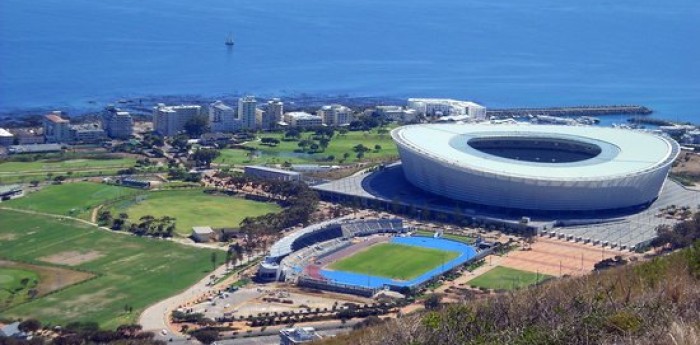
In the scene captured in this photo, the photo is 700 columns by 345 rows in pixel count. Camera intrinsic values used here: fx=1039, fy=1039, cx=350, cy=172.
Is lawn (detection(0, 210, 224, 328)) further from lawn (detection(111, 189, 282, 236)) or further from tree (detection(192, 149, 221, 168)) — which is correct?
tree (detection(192, 149, 221, 168))

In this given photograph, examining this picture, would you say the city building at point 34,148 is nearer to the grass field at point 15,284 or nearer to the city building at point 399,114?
the city building at point 399,114

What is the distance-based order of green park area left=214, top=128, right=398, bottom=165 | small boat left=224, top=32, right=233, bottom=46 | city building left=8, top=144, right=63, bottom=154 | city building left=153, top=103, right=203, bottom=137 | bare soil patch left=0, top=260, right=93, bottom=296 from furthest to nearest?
small boat left=224, top=32, right=233, bottom=46 → city building left=153, top=103, right=203, bottom=137 → city building left=8, top=144, right=63, bottom=154 → green park area left=214, top=128, right=398, bottom=165 → bare soil patch left=0, top=260, right=93, bottom=296

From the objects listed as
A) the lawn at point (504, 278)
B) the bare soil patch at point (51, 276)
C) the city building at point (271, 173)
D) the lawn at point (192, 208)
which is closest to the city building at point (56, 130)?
the city building at point (271, 173)

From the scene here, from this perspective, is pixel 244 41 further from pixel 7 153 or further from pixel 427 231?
pixel 427 231

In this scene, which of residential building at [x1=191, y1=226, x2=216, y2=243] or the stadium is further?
residential building at [x1=191, y1=226, x2=216, y2=243]

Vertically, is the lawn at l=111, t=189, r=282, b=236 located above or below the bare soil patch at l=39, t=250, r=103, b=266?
above

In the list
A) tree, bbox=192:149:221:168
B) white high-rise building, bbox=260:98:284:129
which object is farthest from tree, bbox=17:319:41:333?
white high-rise building, bbox=260:98:284:129
